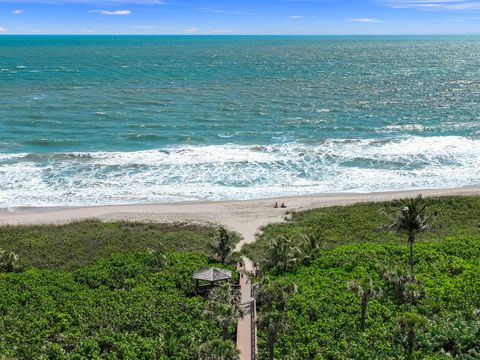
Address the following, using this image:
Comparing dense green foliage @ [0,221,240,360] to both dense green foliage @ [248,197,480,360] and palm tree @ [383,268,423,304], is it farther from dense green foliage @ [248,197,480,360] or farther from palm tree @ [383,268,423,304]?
palm tree @ [383,268,423,304]

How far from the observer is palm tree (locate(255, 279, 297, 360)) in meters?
23.9

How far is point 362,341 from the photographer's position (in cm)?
2759

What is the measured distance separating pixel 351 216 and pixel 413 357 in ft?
78.2

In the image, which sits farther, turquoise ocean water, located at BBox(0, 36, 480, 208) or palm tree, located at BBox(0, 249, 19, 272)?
turquoise ocean water, located at BBox(0, 36, 480, 208)

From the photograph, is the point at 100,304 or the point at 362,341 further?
the point at 100,304

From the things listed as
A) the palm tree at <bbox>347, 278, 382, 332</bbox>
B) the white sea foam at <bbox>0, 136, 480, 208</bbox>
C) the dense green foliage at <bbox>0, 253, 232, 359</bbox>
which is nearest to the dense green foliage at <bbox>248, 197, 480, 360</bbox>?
the palm tree at <bbox>347, 278, 382, 332</bbox>

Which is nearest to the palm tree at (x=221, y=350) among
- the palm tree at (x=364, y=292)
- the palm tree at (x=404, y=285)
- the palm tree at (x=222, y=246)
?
the palm tree at (x=364, y=292)

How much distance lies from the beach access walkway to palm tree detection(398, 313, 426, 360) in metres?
7.90

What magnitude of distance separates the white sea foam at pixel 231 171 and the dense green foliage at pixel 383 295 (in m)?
12.3

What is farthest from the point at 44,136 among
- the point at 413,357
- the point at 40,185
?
the point at 413,357

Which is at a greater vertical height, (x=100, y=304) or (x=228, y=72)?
(x=228, y=72)

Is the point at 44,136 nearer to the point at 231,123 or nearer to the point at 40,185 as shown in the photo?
the point at 40,185

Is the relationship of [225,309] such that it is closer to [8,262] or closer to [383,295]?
[383,295]

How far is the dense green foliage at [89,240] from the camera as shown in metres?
39.9
